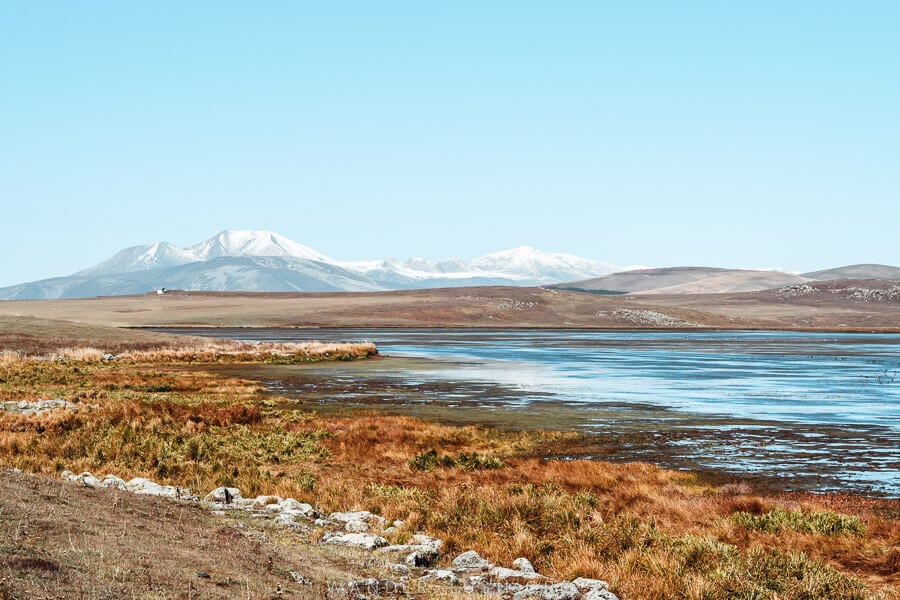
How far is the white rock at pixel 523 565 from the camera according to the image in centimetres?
1405

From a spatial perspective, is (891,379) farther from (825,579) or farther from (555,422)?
(825,579)

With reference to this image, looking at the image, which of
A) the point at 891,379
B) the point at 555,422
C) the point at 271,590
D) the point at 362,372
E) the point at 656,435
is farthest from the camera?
the point at 362,372

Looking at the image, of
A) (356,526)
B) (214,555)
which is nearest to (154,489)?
(356,526)

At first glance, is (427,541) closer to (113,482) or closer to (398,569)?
(398,569)

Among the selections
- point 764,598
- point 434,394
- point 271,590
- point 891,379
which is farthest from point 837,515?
point 891,379

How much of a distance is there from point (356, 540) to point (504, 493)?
492 centimetres

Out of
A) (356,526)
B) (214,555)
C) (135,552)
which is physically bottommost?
(356,526)

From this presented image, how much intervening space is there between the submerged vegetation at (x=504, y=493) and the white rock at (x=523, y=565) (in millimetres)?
316

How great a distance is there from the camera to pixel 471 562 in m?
14.3

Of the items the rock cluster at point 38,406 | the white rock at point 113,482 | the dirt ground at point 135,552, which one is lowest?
the rock cluster at point 38,406

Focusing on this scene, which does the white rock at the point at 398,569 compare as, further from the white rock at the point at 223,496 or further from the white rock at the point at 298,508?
the white rock at the point at 223,496

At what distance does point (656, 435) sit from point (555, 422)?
511 centimetres

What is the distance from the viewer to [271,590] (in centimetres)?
1062

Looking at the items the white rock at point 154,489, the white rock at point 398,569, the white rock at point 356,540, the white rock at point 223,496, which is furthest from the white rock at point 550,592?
the white rock at point 154,489
